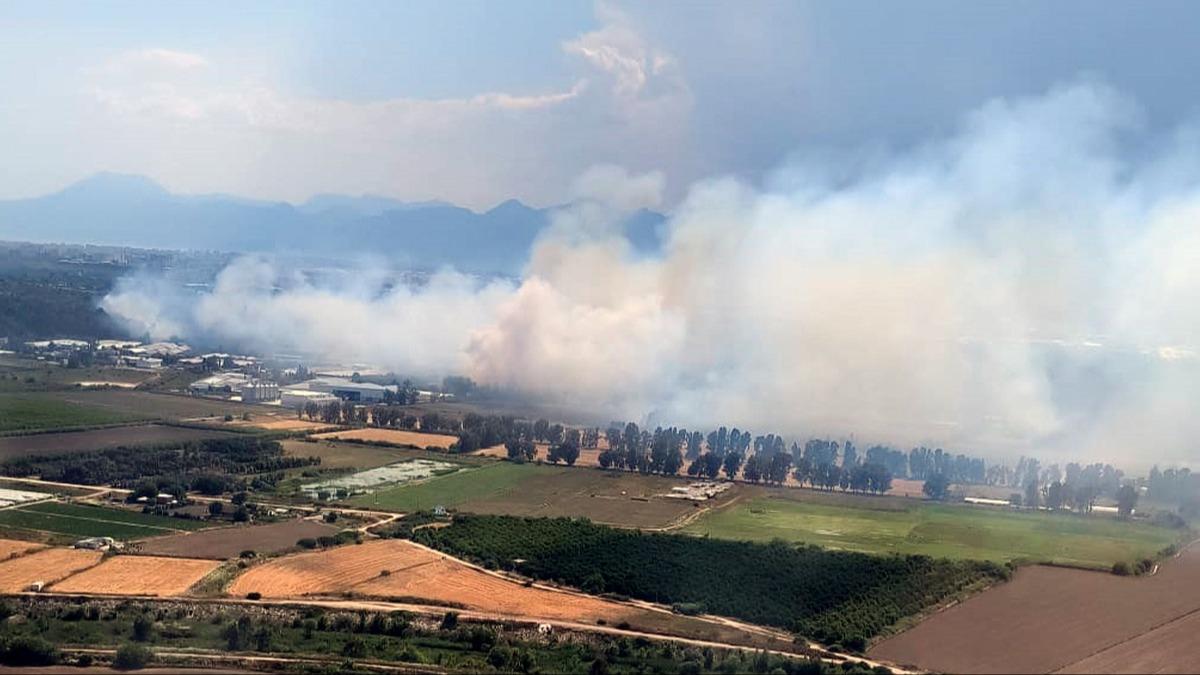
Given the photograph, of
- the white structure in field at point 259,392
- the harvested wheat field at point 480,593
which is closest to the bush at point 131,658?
the harvested wheat field at point 480,593

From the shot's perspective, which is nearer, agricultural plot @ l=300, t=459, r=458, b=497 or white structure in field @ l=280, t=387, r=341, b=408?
agricultural plot @ l=300, t=459, r=458, b=497

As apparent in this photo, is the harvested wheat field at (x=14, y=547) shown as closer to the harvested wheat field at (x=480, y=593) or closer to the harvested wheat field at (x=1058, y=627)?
the harvested wheat field at (x=480, y=593)

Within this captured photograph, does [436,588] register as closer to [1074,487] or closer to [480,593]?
[480,593]

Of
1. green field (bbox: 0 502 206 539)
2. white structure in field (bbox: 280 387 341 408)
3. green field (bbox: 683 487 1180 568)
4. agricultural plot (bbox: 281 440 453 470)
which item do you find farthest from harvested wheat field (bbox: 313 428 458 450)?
green field (bbox: 683 487 1180 568)

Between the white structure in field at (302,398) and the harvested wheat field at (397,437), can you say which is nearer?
the harvested wheat field at (397,437)

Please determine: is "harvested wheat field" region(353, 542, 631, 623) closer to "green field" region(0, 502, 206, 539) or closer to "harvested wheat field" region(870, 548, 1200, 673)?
"harvested wheat field" region(870, 548, 1200, 673)

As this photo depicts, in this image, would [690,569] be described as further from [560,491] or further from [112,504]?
[112,504]

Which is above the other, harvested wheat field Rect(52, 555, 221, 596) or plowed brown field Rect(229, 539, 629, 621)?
plowed brown field Rect(229, 539, 629, 621)
